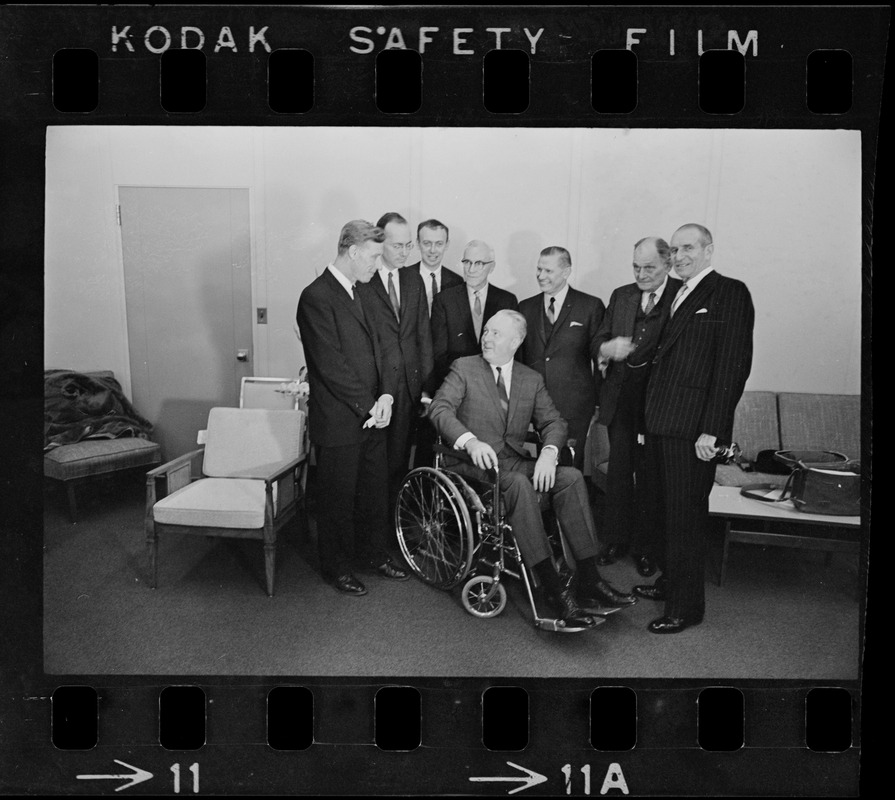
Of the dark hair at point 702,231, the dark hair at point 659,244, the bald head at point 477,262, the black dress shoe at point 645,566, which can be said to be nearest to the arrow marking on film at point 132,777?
the black dress shoe at point 645,566

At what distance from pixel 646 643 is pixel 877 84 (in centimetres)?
224

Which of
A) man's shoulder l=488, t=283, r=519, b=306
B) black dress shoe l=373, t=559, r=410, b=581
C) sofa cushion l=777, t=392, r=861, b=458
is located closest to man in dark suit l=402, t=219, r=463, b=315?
man's shoulder l=488, t=283, r=519, b=306

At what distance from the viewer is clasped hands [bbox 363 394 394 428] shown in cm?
239

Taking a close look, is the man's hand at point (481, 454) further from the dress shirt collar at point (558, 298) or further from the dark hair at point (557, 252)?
the dark hair at point (557, 252)

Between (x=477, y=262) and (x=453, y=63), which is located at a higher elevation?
(x=453, y=63)

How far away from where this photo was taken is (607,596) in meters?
2.41

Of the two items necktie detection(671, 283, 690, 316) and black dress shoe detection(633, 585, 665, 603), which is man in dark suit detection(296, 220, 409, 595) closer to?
black dress shoe detection(633, 585, 665, 603)

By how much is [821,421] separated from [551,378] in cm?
105

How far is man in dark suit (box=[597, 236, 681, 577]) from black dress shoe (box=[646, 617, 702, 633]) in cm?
19

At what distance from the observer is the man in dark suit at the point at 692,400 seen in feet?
7.68

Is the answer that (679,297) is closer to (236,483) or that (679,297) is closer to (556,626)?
(556,626)

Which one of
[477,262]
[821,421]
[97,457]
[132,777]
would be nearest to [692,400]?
[821,421]

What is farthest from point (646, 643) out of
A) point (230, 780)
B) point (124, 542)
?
point (124, 542)

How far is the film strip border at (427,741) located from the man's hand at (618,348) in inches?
49.9
